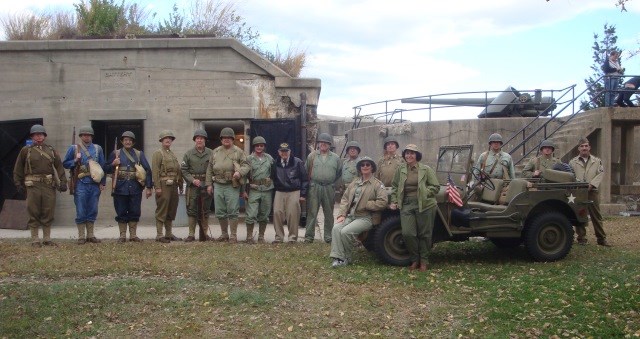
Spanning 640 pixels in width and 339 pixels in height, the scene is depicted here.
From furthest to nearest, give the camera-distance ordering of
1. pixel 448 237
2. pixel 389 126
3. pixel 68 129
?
pixel 389 126, pixel 68 129, pixel 448 237

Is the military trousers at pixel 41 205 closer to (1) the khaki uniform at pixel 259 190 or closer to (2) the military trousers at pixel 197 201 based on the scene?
(2) the military trousers at pixel 197 201

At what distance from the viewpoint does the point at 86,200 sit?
11938 mm

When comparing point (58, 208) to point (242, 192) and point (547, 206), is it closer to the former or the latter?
point (242, 192)

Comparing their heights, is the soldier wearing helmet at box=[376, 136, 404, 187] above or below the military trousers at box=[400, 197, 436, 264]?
above

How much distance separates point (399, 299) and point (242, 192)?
4910 mm

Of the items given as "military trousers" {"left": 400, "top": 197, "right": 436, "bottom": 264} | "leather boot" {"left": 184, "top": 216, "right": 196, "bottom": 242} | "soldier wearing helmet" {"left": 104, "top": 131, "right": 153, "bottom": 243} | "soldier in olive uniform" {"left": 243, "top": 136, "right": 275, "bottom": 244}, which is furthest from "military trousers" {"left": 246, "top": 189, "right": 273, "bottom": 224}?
"military trousers" {"left": 400, "top": 197, "right": 436, "bottom": 264}

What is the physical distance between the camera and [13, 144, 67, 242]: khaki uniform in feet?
38.0

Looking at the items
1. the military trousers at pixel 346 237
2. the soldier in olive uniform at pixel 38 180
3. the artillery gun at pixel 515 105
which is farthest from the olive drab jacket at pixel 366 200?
the artillery gun at pixel 515 105

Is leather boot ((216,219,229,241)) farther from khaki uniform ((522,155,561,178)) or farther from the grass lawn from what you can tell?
khaki uniform ((522,155,561,178))

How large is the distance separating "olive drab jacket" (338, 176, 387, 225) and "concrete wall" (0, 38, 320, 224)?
543 cm

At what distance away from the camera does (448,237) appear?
396 inches

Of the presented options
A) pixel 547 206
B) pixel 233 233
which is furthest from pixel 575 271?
pixel 233 233

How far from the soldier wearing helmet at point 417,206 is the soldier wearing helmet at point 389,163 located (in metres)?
1.44

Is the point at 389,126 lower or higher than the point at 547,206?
higher
